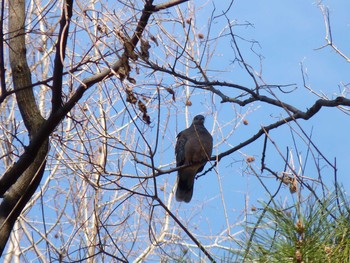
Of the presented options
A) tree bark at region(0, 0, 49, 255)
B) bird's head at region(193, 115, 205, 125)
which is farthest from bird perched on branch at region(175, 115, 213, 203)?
tree bark at region(0, 0, 49, 255)

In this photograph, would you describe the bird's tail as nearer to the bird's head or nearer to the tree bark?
the bird's head

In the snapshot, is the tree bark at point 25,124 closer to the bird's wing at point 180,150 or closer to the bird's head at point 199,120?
the bird's wing at point 180,150

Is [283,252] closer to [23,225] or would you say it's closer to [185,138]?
[185,138]

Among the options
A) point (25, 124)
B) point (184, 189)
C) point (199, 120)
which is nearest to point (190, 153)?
point (184, 189)

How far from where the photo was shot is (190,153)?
682 cm

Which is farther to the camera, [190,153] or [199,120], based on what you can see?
[199,120]

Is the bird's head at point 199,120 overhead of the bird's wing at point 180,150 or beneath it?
overhead

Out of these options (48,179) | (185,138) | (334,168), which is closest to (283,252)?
(334,168)

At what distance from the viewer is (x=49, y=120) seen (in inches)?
149

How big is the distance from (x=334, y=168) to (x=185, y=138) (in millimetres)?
4696

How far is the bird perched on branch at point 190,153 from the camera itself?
6.77 meters

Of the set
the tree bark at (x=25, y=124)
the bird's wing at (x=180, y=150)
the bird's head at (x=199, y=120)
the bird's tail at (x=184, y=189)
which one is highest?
the bird's head at (x=199, y=120)

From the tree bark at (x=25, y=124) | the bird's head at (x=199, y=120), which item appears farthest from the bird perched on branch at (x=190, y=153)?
the tree bark at (x=25, y=124)

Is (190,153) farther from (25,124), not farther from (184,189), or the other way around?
(25,124)
